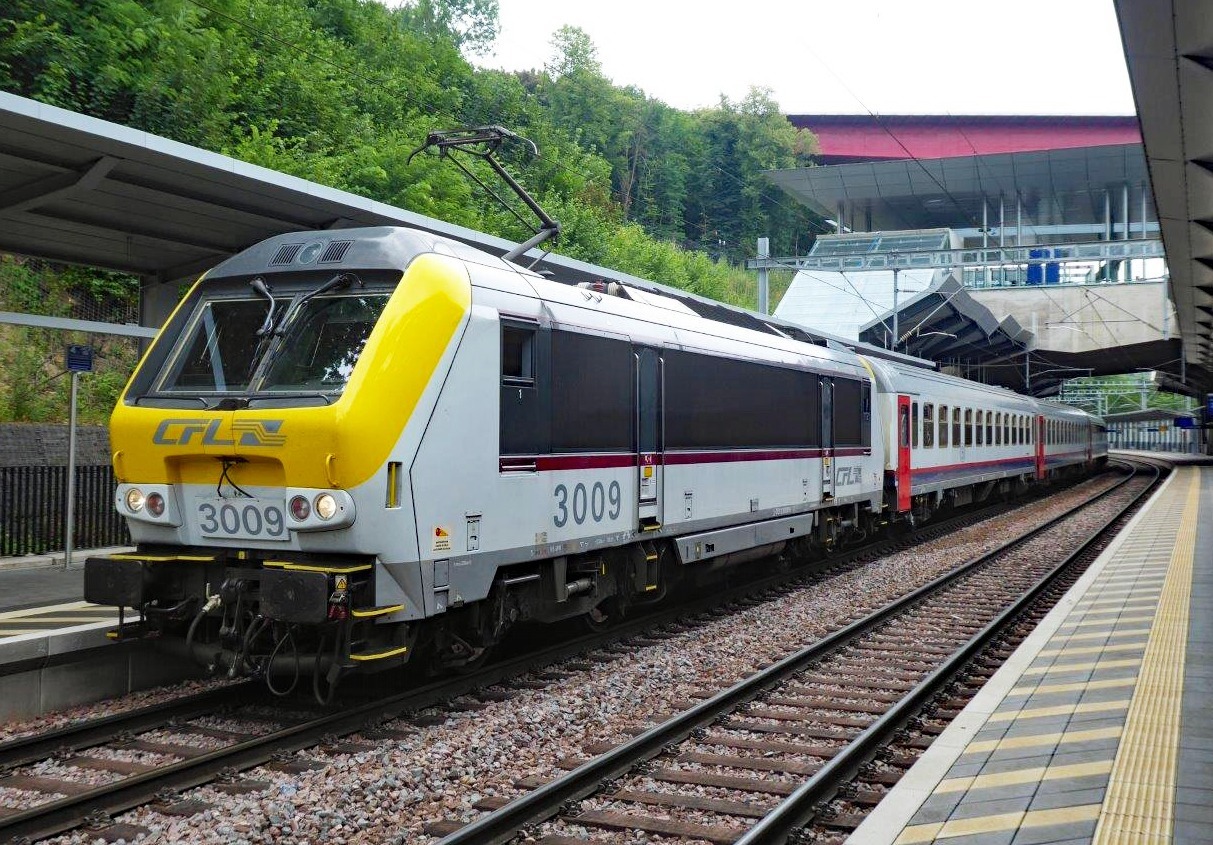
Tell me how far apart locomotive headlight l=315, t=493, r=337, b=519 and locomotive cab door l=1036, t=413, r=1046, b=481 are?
32511 mm

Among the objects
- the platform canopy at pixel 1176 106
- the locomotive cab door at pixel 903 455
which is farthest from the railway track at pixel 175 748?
the locomotive cab door at pixel 903 455

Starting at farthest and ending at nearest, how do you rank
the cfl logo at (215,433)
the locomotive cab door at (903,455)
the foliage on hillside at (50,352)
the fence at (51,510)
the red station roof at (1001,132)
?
1. the red station roof at (1001,132)
2. the locomotive cab door at (903,455)
3. the foliage on hillside at (50,352)
4. the fence at (51,510)
5. the cfl logo at (215,433)

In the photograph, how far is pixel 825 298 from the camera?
46.0m

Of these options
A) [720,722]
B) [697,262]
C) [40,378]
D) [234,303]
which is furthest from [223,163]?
[697,262]

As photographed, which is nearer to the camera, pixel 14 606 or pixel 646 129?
pixel 14 606

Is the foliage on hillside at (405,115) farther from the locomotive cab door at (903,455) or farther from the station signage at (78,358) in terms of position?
the locomotive cab door at (903,455)

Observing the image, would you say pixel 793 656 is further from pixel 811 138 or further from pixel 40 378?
pixel 811 138

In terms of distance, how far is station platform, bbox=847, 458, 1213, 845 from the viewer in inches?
196

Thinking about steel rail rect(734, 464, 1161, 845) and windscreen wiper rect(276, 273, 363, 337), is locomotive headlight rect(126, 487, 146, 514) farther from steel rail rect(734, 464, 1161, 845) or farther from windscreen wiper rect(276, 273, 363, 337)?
steel rail rect(734, 464, 1161, 845)

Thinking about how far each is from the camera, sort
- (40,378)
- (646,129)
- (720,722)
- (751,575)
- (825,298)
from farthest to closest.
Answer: (646,129), (825,298), (40,378), (751,575), (720,722)

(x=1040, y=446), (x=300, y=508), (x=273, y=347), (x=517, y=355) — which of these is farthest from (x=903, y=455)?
(x=1040, y=446)

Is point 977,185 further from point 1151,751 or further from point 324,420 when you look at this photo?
point 324,420

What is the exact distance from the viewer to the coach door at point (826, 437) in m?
15.4

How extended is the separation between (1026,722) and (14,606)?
Answer: 8.59 meters
